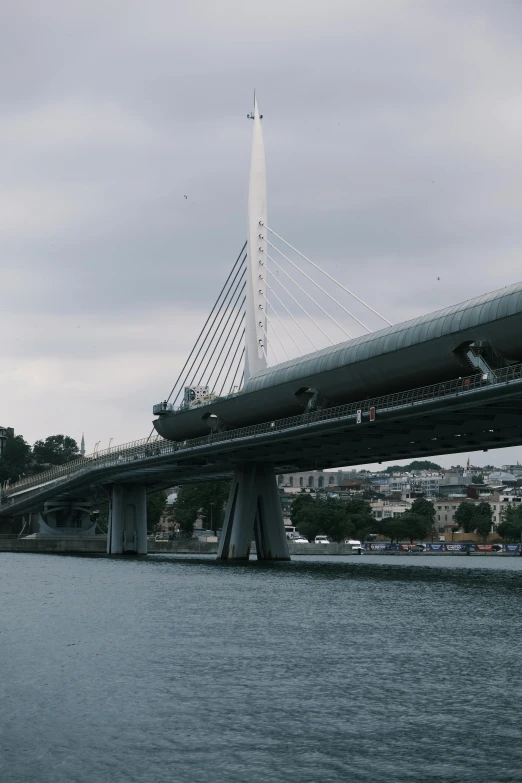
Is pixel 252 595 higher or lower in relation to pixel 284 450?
A: lower

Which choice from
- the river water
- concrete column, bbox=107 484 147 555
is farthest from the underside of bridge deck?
the river water

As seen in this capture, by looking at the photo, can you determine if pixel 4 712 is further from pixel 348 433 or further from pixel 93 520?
pixel 93 520

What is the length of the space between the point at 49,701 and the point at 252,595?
30926mm

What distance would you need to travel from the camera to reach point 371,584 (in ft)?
223

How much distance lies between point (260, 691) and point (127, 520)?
108872 millimetres

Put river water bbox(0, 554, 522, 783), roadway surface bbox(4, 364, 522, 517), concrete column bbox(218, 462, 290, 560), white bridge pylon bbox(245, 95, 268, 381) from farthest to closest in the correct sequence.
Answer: concrete column bbox(218, 462, 290, 560), white bridge pylon bbox(245, 95, 268, 381), roadway surface bbox(4, 364, 522, 517), river water bbox(0, 554, 522, 783)

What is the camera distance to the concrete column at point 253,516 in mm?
99688

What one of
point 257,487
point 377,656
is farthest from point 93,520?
point 377,656

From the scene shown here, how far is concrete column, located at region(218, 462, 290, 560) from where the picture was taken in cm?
9969

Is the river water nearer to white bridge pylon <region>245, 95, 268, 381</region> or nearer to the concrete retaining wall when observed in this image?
white bridge pylon <region>245, 95, 268, 381</region>

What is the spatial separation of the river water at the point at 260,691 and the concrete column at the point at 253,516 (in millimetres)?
46989

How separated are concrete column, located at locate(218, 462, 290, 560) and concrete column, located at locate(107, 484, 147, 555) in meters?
31.8

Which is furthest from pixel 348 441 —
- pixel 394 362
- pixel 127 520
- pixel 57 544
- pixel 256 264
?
pixel 57 544

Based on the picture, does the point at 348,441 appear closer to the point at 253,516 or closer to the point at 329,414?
the point at 329,414
